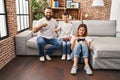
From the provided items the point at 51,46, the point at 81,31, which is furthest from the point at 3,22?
the point at 81,31

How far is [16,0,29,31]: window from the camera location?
4391 millimetres

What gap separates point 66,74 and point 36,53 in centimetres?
126

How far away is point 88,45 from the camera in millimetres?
3037

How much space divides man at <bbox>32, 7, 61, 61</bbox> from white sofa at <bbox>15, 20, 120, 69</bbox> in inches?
9.1

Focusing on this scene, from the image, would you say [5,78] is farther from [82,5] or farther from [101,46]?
[82,5]

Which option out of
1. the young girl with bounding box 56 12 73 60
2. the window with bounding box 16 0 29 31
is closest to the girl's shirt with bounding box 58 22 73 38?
the young girl with bounding box 56 12 73 60

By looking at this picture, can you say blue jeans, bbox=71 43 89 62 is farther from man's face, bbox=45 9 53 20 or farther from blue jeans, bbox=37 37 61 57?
man's face, bbox=45 9 53 20

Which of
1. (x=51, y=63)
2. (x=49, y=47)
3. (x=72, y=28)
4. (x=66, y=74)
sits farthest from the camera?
(x=72, y=28)

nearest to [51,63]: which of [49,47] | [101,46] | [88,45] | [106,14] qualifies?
[49,47]

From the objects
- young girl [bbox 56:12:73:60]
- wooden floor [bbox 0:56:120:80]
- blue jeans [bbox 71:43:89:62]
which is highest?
young girl [bbox 56:12:73:60]

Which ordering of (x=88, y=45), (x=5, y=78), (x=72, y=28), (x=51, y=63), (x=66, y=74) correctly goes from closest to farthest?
(x=5, y=78) → (x=66, y=74) → (x=88, y=45) → (x=51, y=63) → (x=72, y=28)

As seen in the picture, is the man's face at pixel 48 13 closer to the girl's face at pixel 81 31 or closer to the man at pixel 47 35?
the man at pixel 47 35

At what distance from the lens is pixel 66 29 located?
12.2 feet

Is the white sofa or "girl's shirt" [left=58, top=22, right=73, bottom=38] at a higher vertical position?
"girl's shirt" [left=58, top=22, right=73, bottom=38]
